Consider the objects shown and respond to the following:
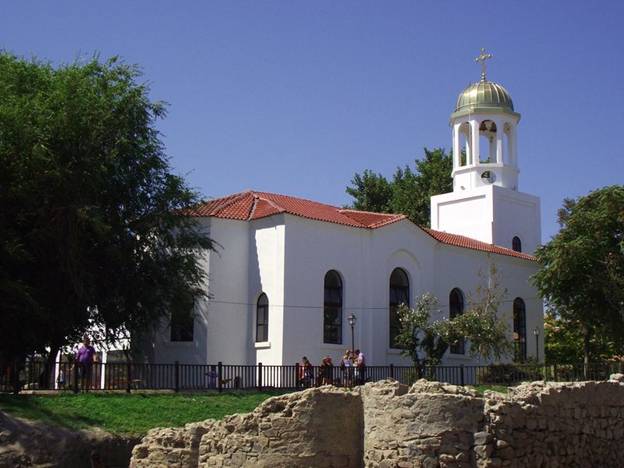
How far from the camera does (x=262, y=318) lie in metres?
31.9

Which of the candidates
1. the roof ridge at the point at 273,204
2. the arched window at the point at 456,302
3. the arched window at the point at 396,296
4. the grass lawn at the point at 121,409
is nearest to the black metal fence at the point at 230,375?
the grass lawn at the point at 121,409

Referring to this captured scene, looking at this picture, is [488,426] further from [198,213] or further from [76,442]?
[198,213]

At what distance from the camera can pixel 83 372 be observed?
2272cm

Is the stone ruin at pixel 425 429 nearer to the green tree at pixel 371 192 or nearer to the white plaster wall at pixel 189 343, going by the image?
the white plaster wall at pixel 189 343

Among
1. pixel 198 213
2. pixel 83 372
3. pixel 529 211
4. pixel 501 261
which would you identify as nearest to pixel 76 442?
pixel 83 372

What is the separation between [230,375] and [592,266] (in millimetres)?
16751

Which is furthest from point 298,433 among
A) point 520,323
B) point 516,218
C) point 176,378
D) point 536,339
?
point 516,218

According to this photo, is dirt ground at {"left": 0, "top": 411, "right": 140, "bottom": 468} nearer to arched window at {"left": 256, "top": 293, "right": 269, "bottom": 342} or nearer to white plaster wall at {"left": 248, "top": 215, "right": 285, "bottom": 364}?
white plaster wall at {"left": 248, "top": 215, "right": 285, "bottom": 364}

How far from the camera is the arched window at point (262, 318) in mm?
31703

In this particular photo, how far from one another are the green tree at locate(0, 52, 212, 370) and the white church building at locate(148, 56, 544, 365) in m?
3.44

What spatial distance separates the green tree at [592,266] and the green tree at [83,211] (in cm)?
1563

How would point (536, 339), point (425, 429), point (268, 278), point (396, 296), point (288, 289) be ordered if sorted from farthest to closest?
point (536, 339), point (396, 296), point (268, 278), point (288, 289), point (425, 429)

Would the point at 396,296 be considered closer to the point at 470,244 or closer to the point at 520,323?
the point at 470,244

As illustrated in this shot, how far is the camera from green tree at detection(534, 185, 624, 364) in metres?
35.2
